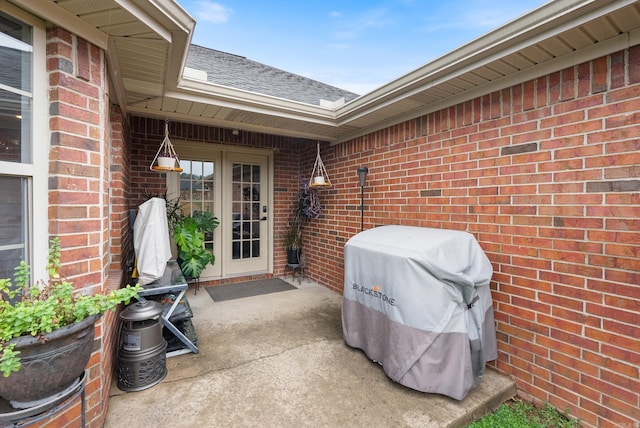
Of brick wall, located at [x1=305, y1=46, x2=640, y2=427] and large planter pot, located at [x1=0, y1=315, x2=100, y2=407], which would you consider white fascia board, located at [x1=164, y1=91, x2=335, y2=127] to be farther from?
large planter pot, located at [x1=0, y1=315, x2=100, y2=407]

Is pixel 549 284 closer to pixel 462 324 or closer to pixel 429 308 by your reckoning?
pixel 462 324

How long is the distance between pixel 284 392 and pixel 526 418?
1.68m

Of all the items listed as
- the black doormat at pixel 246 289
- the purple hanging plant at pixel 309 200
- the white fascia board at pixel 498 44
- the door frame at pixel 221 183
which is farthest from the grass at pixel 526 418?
the door frame at pixel 221 183

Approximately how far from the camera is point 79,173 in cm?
154

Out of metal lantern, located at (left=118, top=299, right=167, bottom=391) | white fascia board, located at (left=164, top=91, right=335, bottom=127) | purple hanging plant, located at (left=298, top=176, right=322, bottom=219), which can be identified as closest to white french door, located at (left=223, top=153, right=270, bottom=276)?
purple hanging plant, located at (left=298, top=176, right=322, bottom=219)

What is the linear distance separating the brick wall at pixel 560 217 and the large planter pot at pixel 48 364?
269cm

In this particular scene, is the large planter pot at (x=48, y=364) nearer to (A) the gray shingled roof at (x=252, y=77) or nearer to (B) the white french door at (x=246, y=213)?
(A) the gray shingled roof at (x=252, y=77)

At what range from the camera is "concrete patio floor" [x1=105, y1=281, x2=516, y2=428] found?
5.86 feet

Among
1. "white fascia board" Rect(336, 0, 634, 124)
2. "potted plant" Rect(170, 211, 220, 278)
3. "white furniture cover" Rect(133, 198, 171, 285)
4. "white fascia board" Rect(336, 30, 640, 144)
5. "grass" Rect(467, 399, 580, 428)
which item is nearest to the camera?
"white fascia board" Rect(336, 0, 634, 124)

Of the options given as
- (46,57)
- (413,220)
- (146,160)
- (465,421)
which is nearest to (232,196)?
(146,160)

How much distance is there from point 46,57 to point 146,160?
9.05ft

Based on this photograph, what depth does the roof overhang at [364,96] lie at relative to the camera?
5.03 ft

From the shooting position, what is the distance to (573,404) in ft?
6.26

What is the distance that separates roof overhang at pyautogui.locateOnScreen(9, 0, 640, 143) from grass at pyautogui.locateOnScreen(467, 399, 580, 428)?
2368 mm
